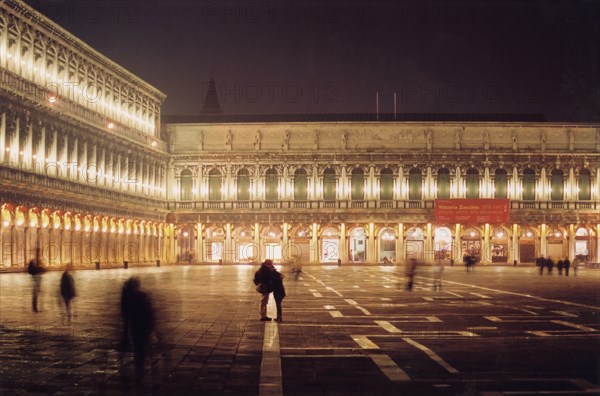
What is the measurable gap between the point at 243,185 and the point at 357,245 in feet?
42.9

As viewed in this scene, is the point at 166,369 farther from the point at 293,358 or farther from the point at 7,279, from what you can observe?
the point at 7,279

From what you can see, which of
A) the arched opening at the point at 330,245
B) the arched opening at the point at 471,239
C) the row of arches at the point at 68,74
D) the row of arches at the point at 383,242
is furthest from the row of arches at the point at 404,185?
the row of arches at the point at 68,74

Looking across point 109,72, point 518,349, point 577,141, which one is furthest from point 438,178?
point 518,349

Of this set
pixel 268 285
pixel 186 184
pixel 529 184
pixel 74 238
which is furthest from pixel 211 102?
pixel 268 285

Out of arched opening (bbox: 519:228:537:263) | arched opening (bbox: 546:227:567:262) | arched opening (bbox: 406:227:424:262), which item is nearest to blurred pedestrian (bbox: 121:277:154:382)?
arched opening (bbox: 406:227:424:262)

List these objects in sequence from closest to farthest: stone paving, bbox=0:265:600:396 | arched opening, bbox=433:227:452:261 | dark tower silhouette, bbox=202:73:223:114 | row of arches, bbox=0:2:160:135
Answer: stone paving, bbox=0:265:600:396
row of arches, bbox=0:2:160:135
arched opening, bbox=433:227:452:261
dark tower silhouette, bbox=202:73:223:114

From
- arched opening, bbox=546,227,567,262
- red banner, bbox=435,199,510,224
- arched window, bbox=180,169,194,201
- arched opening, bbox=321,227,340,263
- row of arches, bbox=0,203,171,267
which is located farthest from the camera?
arched opening, bbox=321,227,340,263

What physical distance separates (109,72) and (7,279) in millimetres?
32091

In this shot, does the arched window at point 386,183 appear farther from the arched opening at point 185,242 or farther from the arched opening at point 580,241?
the arched opening at point 185,242

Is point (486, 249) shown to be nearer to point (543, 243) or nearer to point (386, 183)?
point (543, 243)

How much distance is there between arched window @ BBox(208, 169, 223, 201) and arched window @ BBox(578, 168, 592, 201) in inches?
1420

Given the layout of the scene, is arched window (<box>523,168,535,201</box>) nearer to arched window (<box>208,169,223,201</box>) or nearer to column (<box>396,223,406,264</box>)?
column (<box>396,223,406,264</box>)

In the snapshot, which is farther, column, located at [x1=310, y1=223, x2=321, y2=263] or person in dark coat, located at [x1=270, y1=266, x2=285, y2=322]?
column, located at [x1=310, y1=223, x2=321, y2=263]

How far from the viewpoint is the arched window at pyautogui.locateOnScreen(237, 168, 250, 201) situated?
85.1m
